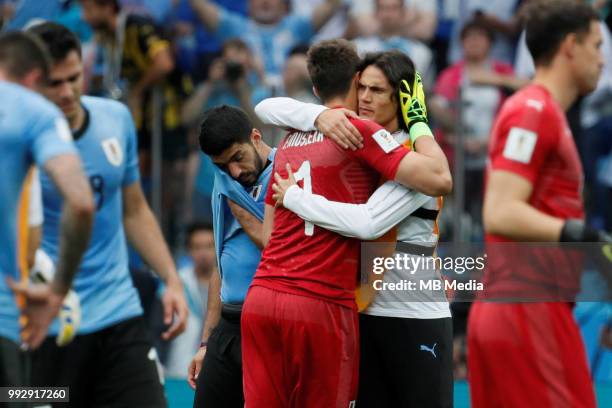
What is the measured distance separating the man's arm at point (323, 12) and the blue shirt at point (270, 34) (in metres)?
0.05

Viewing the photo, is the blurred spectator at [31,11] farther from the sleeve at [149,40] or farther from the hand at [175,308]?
the hand at [175,308]

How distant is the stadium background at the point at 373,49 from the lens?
9.98 m

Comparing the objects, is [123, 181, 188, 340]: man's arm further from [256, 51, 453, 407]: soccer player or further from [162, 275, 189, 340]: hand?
[256, 51, 453, 407]: soccer player

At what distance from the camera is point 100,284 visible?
19.5ft

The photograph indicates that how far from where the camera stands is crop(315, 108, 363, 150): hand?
206 inches

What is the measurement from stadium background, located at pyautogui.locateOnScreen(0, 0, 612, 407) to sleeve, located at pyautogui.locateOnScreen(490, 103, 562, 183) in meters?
5.16

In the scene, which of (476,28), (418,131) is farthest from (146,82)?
(418,131)

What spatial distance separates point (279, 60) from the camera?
11.1 metres

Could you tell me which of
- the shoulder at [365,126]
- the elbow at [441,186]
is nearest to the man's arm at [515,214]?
the elbow at [441,186]

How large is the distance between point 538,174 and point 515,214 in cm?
23

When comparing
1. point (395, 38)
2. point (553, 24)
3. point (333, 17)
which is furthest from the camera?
point (333, 17)

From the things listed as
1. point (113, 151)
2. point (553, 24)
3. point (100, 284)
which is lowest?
point (100, 284)

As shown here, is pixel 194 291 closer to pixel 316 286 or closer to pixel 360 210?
pixel 316 286

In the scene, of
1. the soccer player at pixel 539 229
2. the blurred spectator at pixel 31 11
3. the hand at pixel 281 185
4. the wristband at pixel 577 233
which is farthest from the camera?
the blurred spectator at pixel 31 11
